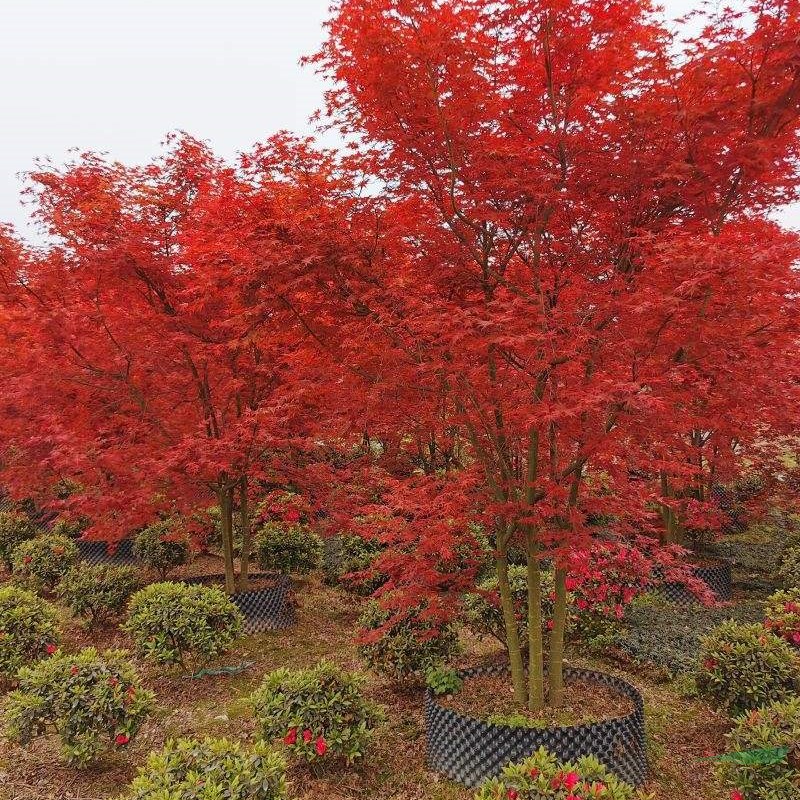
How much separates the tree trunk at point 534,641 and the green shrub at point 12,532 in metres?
12.4

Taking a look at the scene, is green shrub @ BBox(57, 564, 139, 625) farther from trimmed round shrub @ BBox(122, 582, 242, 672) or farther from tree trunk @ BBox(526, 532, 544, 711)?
tree trunk @ BBox(526, 532, 544, 711)

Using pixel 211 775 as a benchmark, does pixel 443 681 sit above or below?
below

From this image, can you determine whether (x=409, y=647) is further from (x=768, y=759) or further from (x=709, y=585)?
(x=709, y=585)

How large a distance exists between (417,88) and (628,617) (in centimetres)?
763

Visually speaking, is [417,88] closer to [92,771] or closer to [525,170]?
[525,170]

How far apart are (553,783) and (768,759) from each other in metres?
1.79

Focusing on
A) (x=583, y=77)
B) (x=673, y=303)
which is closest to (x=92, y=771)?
(x=673, y=303)

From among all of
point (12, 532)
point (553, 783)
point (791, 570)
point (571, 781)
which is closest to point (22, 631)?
point (12, 532)

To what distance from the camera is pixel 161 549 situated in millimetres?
12367

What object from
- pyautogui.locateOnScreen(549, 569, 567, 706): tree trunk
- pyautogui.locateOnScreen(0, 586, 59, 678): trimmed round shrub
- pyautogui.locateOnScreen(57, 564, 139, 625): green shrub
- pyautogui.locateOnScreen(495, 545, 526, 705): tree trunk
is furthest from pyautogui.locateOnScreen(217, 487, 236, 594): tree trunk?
pyautogui.locateOnScreen(549, 569, 567, 706): tree trunk

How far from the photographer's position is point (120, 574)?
10.4 metres

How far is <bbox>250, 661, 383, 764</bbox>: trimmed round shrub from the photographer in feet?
19.0

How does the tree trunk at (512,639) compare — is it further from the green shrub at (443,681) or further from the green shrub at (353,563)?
the green shrub at (353,563)

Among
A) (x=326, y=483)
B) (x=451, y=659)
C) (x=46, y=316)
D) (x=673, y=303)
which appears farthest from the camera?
(x=326, y=483)
